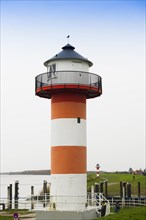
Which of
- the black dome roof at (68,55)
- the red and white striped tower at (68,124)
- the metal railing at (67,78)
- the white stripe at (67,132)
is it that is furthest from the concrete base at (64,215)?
the black dome roof at (68,55)

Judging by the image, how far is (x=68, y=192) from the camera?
67.9 ft

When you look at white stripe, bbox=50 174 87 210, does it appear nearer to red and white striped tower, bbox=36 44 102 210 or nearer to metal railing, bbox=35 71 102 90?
red and white striped tower, bbox=36 44 102 210

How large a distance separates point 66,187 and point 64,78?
5.49 m

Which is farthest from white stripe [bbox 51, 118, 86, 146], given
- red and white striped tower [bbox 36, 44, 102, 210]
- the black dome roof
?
the black dome roof

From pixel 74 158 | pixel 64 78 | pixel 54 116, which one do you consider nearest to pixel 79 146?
pixel 74 158

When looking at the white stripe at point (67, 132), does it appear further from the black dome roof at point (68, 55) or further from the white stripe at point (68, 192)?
the black dome roof at point (68, 55)

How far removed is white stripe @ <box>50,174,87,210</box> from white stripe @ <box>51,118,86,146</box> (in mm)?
1661

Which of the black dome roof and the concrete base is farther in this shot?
the black dome roof

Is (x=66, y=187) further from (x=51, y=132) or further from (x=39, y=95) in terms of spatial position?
(x=39, y=95)

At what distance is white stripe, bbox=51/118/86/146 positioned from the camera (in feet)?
68.7

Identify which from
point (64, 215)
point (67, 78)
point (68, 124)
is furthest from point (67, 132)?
point (64, 215)

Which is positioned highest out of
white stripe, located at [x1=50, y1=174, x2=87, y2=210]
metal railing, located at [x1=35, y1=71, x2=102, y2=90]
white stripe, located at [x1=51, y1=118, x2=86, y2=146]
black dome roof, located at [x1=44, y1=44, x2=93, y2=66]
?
black dome roof, located at [x1=44, y1=44, x2=93, y2=66]

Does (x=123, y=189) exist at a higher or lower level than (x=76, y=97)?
lower

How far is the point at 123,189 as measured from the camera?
34156 millimetres
